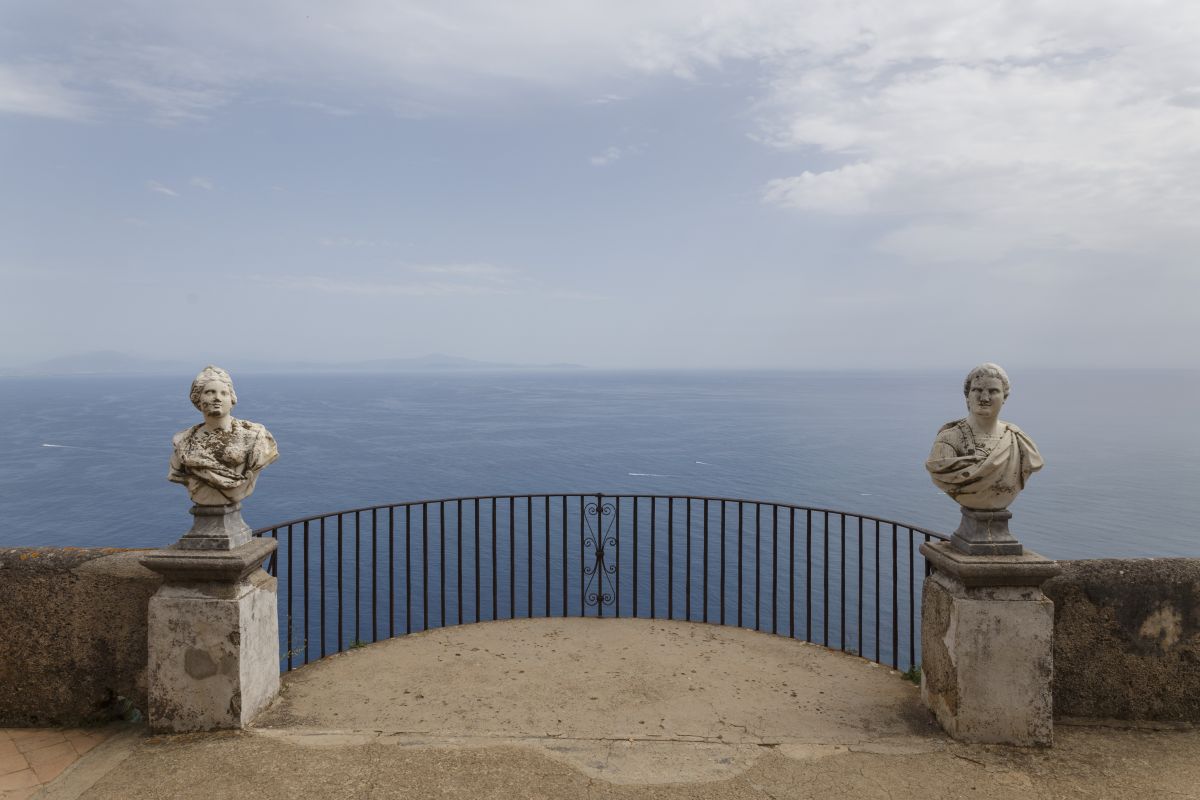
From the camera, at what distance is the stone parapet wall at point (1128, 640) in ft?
13.4

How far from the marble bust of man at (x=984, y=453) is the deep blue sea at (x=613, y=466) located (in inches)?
1405

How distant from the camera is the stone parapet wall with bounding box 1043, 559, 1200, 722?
13.4 feet

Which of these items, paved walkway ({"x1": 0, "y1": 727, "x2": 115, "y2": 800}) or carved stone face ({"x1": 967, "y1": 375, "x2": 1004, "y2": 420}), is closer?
paved walkway ({"x1": 0, "y1": 727, "x2": 115, "y2": 800})

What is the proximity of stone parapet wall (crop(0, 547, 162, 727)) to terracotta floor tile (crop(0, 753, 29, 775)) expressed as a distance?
1.09 ft

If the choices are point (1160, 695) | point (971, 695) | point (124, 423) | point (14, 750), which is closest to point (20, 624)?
point (14, 750)

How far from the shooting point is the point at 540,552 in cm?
3400

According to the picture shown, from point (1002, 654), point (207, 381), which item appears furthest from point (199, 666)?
point (1002, 654)

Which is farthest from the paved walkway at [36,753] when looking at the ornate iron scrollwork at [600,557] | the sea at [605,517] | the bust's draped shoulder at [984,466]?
the bust's draped shoulder at [984,466]

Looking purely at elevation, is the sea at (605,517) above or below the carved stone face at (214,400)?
below

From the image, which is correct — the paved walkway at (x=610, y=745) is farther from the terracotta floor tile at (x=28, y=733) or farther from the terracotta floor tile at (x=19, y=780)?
the terracotta floor tile at (x=28, y=733)

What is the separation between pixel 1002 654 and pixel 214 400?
491 cm

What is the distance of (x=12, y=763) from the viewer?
3814 millimetres

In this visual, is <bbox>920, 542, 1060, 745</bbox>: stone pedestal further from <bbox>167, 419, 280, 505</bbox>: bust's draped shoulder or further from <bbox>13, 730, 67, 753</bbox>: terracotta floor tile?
<bbox>13, 730, 67, 753</bbox>: terracotta floor tile

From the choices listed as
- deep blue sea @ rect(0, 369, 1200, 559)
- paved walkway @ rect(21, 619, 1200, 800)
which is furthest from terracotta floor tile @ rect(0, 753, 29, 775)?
deep blue sea @ rect(0, 369, 1200, 559)
